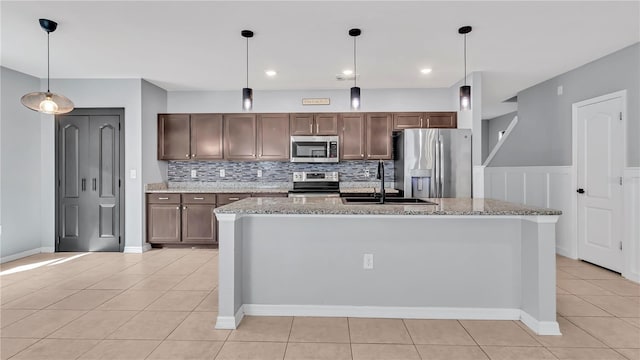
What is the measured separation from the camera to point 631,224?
11.8 ft

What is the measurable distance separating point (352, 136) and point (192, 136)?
2563 mm

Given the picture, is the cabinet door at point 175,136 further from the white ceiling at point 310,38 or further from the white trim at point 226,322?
the white trim at point 226,322

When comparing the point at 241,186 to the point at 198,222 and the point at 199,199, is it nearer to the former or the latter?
the point at 199,199

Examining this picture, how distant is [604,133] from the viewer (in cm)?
394

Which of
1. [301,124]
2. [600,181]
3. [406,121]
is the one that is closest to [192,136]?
[301,124]

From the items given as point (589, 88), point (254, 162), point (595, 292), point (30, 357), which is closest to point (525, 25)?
point (589, 88)

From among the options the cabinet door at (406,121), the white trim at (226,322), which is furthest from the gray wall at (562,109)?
the white trim at (226,322)

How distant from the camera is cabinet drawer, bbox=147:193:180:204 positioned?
16.4ft

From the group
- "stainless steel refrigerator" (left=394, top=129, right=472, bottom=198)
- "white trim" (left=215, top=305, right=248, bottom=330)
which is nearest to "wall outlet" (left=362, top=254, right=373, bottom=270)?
"white trim" (left=215, top=305, right=248, bottom=330)

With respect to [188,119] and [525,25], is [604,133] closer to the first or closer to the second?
[525,25]

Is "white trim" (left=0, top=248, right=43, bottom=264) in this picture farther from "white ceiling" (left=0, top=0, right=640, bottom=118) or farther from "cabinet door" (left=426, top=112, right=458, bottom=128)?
"cabinet door" (left=426, top=112, right=458, bottom=128)

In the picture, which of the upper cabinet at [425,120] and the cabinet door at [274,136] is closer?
the upper cabinet at [425,120]

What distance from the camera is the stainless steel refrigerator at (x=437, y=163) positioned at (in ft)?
15.2

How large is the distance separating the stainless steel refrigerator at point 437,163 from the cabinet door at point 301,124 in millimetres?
1502
